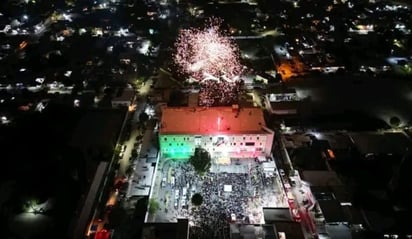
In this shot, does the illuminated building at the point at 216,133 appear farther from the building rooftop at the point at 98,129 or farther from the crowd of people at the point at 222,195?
the building rooftop at the point at 98,129

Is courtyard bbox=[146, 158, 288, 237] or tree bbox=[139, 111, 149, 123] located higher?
tree bbox=[139, 111, 149, 123]

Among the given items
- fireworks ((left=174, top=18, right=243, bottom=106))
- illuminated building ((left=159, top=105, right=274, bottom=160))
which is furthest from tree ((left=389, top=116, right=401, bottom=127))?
fireworks ((left=174, top=18, right=243, bottom=106))

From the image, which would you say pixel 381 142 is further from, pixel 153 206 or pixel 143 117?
pixel 143 117

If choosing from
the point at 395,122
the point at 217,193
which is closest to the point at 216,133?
the point at 217,193

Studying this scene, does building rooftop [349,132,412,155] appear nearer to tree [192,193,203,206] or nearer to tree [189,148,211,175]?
tree [189,148,211,175]

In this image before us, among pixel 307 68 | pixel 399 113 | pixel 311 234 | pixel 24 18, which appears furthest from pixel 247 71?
pixel 24 18

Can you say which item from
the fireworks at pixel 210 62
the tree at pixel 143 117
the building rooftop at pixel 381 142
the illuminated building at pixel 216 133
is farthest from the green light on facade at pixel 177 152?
the building rooftop at pixel 381 142
